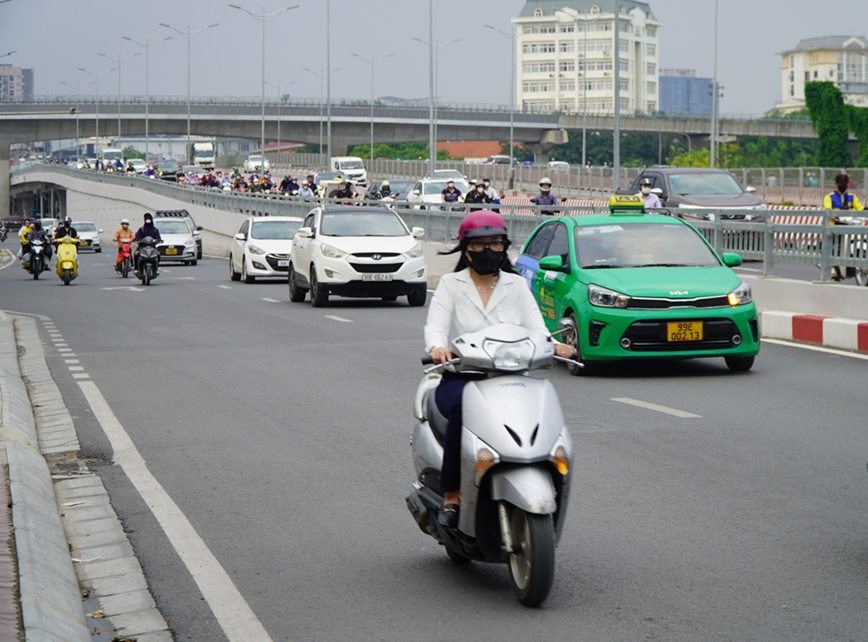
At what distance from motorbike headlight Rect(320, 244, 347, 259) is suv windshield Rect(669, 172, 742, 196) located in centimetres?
993

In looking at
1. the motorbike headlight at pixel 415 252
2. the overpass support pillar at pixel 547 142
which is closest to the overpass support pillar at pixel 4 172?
the overpass support pillar at pixel 547 142

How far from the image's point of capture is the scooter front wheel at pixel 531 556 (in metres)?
5.41

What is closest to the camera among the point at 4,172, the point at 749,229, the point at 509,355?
the point at 509,355

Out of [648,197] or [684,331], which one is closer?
[684,331]

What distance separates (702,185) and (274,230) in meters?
10.2

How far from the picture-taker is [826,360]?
48.1 feet

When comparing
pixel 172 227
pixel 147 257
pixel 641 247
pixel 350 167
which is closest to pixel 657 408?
pixel 641 247

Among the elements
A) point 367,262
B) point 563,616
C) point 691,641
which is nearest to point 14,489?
point 563,616

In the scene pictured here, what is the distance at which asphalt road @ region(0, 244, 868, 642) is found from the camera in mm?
5562

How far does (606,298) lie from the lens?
1350 cm

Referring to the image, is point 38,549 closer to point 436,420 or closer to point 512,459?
point 436,420

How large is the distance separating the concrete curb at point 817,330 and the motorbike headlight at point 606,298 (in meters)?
3.47

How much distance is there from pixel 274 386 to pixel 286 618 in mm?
7737

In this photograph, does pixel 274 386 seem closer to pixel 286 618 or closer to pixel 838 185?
pixel 286 618
